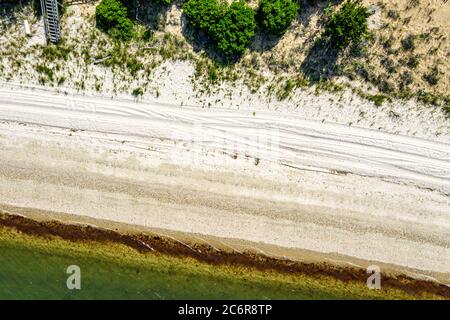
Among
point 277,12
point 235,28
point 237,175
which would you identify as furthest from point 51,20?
point 237,175

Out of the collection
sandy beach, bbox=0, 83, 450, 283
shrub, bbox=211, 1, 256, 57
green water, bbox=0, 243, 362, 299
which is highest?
shrub, bbox=211, 1, 256, 57

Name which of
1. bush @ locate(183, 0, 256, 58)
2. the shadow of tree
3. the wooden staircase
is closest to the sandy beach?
the wooden staircase

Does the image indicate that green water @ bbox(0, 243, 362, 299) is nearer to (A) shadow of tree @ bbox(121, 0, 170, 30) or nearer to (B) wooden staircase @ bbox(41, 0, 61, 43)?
(B) wooden staircase @ bbox(41, 0, 61, 43)

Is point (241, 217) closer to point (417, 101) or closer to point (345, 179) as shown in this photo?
point (345, 179)

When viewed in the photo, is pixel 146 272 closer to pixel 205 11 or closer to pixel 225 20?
pixel 225 20

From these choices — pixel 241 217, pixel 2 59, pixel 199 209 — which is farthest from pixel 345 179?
pixel 2 59
